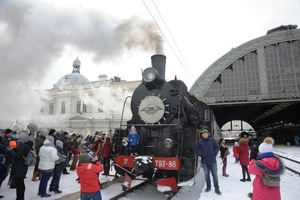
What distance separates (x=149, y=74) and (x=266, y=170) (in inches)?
164

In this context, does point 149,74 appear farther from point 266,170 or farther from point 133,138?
point 266,170

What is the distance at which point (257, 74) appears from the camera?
2344cm

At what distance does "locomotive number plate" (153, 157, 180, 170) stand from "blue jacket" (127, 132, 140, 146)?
804mm

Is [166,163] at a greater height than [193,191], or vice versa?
[166,163]

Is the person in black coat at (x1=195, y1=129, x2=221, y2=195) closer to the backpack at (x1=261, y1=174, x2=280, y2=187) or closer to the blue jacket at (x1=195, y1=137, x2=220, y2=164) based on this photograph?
the blue jacket at (x1=195, y1=137, x2=220, y2=164)

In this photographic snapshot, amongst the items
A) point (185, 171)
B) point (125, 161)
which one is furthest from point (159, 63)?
point (185, 171)

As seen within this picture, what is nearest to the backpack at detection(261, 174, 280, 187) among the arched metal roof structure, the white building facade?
the white building facade

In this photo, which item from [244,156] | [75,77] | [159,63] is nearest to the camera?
[244,156]

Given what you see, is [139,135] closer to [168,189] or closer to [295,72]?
[168,189]

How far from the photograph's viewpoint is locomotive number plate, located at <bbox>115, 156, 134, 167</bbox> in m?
5.46

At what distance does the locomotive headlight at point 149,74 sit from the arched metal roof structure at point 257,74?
18.2 m

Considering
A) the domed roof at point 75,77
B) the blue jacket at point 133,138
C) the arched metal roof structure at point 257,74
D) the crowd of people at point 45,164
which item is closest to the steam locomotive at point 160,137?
the blue jacket at point 133,138

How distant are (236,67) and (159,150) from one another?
21305 mm

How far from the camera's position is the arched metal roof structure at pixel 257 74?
72.8ft
